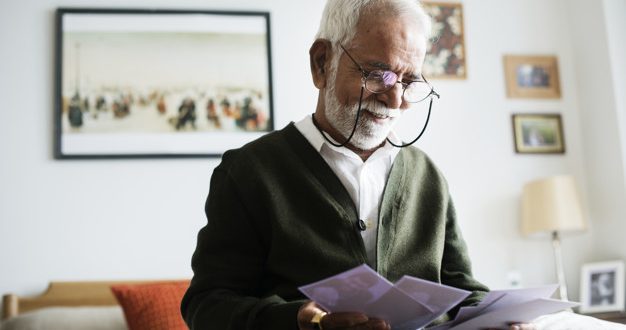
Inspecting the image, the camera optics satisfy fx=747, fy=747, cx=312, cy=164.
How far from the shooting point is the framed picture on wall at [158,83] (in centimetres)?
335

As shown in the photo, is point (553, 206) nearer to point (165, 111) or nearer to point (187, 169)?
point (187, 169)

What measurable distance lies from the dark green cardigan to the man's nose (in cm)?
17

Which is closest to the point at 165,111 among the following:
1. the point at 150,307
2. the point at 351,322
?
the point at 150,307

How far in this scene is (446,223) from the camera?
170cm

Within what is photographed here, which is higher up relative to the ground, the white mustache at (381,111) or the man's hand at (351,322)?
the white mustache at (381,111)

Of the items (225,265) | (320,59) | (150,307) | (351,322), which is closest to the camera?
(351,322)

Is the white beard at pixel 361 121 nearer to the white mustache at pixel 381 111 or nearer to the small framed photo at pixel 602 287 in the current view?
the white mustache at pixel 381 111

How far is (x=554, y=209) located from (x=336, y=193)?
7.42ft

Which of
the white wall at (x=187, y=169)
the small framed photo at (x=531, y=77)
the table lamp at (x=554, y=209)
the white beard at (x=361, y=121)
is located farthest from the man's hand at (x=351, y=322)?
the small framed photo at (x=531, y=77)

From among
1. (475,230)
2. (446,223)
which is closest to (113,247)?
(475,230)

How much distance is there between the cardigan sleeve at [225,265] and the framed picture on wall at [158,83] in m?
1.89

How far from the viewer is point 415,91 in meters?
1.56

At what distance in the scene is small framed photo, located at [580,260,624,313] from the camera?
355 centimetres

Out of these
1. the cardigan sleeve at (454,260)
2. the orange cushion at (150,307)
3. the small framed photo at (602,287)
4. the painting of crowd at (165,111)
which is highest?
the painting of crowd at (165,111)
